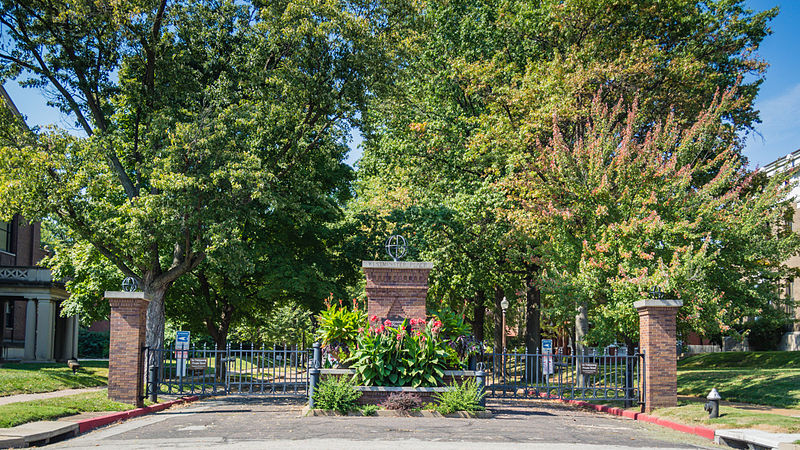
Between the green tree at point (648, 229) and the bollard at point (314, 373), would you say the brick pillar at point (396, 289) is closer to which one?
the bollard at point (314, 373)

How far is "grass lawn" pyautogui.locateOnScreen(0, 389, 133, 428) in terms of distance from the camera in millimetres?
11172

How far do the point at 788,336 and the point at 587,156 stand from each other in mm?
20250

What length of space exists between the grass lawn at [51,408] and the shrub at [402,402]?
5645 mm

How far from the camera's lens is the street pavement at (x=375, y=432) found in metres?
9.81

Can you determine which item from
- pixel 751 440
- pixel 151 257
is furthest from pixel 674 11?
pixel 151 257

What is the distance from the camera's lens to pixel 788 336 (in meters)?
33.6

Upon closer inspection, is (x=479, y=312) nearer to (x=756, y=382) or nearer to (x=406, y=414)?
(x=756, y=382)

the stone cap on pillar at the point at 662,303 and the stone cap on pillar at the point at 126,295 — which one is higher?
the stone cap on pillar at the point at 126,295


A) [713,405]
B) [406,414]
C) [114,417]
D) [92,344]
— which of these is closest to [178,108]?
[114,417]

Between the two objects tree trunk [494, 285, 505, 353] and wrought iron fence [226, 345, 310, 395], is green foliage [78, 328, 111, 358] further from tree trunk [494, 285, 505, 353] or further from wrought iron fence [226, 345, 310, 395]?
tree trunk [494, 285, 505, 353]

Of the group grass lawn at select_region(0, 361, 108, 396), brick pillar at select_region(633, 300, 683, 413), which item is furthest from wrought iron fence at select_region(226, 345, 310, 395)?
brick pillar at select_region(633, 300, 683, 413)

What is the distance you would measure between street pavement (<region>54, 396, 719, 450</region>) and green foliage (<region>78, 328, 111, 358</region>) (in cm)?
→ 4777

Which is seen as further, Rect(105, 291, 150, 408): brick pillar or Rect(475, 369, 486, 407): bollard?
Rect(105, 291, 150, 408): brick pillar

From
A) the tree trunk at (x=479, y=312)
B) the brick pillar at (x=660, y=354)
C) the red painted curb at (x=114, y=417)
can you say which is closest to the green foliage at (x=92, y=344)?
the tree trunk at (x=479, y=312)
